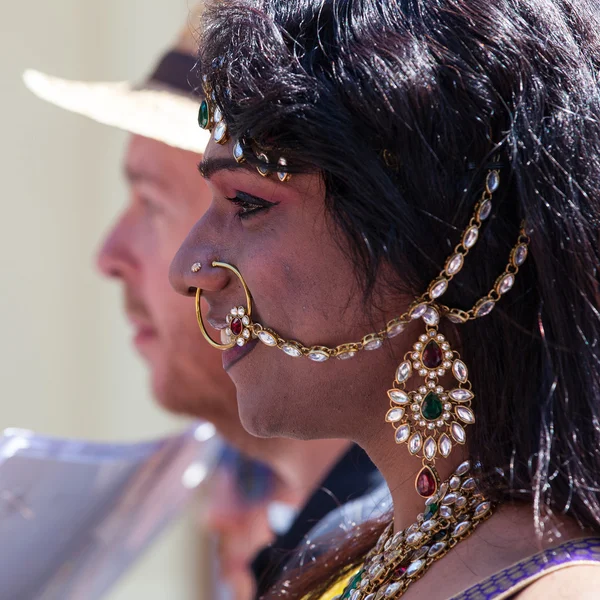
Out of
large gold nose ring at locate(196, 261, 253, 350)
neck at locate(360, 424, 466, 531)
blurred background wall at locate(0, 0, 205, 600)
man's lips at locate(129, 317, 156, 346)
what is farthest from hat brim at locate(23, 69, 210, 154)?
blurred background wall at locate(0, 0, 205, 600)

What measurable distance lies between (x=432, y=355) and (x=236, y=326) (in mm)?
281

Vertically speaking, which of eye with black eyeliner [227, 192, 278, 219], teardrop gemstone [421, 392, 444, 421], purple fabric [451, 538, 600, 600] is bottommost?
purple fabric [451, 538, 600, 600]

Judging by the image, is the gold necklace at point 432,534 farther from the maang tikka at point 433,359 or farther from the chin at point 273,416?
the chin at point 273,416

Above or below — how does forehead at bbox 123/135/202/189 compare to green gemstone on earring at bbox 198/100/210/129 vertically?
below

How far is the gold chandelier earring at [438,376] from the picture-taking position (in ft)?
3.84

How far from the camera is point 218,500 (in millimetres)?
3117

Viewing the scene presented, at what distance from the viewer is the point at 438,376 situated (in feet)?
4.02

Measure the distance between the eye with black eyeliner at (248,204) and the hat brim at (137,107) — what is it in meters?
1.02

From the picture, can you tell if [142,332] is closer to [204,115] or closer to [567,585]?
[204,115]

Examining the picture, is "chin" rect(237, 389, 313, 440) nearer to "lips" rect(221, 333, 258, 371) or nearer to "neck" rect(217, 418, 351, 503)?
"lips" rect(221, 333, 258, 371)

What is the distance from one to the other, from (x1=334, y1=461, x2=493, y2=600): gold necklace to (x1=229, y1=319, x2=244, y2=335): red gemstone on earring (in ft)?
1.15

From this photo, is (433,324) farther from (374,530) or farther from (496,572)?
(374,530)

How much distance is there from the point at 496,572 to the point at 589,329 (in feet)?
1.01

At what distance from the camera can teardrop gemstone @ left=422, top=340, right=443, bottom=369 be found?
123cm
